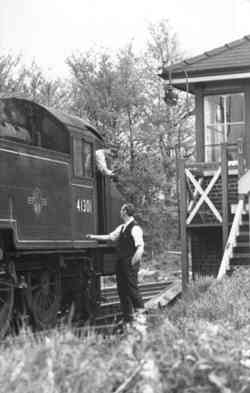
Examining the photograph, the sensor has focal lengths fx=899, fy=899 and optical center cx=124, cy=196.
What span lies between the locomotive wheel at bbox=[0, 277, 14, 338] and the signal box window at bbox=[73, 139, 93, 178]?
8.40 feet

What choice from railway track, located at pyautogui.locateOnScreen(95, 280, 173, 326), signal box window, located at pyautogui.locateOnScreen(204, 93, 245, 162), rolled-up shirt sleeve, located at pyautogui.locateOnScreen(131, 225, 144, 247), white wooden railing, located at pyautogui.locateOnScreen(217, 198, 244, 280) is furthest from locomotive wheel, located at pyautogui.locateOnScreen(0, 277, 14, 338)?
signal box window, located at pyautogui.locateOnScreen(204, 93, 245, 162)

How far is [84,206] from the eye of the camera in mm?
13195

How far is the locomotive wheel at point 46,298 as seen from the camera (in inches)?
462

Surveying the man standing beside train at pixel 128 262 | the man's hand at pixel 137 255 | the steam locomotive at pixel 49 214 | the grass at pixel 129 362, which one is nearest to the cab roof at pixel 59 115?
the steam locomotive at pixel 49 214

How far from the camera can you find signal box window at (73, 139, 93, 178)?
12.9 meters

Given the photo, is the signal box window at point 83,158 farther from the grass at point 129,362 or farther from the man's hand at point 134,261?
the grass at point 129,362

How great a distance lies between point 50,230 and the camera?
11.8 m

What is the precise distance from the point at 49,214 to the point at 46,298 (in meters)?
1.26

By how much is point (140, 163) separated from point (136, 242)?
28419 mm

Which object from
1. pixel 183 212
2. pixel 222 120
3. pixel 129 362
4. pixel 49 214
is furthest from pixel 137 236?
pixel 222 120

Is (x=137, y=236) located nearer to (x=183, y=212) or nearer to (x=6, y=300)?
(x=6, y=300)

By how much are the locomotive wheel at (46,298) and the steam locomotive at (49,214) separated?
0.04 ft

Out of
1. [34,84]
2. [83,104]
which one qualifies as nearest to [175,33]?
[83,104]

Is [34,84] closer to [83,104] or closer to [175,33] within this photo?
[83,104]
